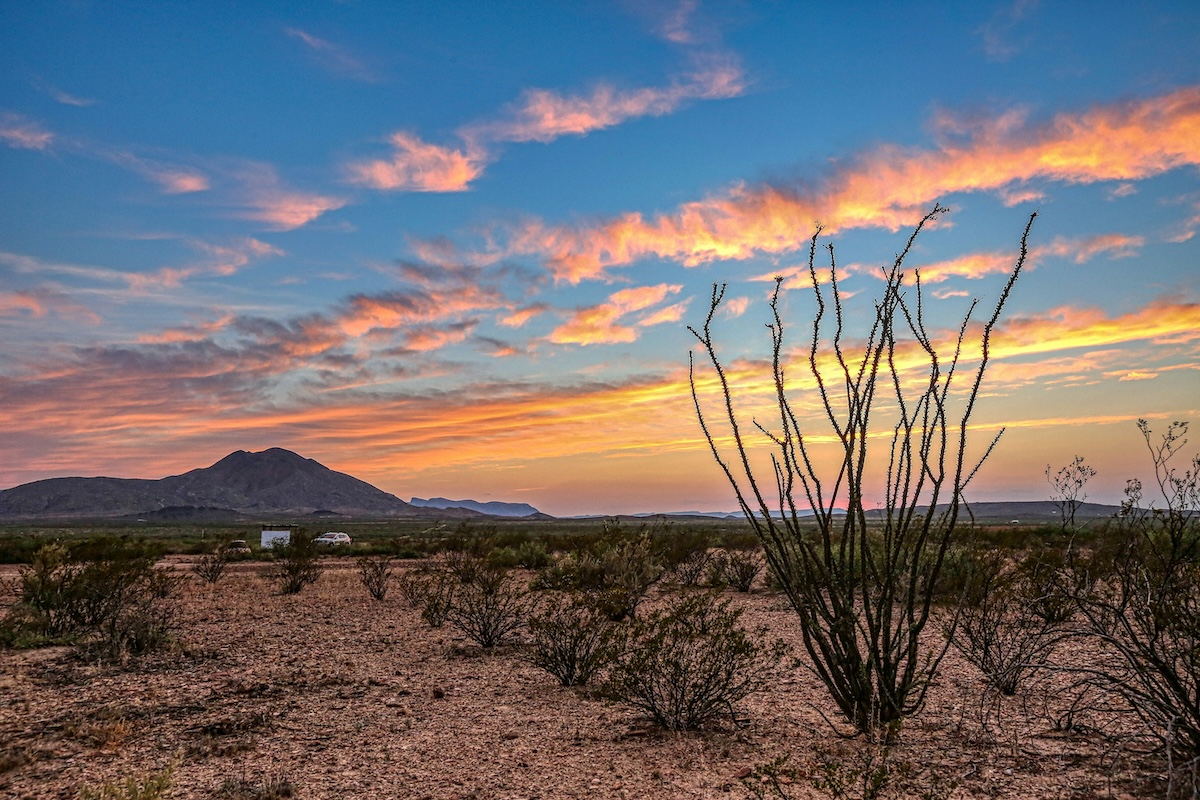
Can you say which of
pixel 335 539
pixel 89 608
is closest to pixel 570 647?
pixel 89 608

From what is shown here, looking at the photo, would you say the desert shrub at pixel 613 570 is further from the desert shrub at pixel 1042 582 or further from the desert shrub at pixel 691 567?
the desert shrub at pixel 1042 582

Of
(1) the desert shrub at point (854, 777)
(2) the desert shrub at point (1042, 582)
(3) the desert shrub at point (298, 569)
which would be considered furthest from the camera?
(3) the desert shrub at point (298, 569)

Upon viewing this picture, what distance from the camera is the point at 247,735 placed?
21.1ft

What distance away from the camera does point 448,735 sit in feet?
21.2

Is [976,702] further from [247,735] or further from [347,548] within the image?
[347,548]

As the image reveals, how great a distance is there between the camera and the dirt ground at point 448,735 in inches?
205

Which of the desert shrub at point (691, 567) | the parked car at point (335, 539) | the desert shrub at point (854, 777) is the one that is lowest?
the parked car at point (335, 539)

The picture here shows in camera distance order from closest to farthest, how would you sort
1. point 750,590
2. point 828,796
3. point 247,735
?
point 828,796
point 247,735
point 750,590

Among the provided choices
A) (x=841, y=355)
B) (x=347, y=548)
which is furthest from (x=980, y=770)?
(x=347, y=548)

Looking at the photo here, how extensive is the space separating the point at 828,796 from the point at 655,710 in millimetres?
1933

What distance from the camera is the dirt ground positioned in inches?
205

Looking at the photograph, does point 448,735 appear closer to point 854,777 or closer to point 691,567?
point 854,777

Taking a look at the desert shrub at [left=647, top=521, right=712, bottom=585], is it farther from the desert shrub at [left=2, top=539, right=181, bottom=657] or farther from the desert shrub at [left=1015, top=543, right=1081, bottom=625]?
the desert shrub at [left=2, top=539, right=181, bottom=657]

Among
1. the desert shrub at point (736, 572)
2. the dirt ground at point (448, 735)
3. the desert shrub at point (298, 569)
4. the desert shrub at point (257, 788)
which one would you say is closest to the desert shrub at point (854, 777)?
the dirt ground at point (448, 735)
